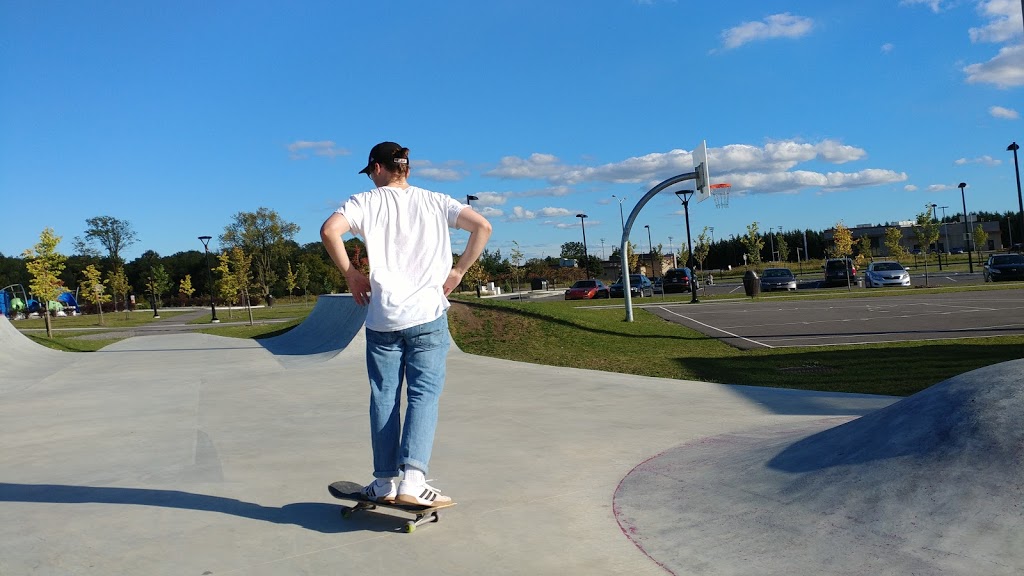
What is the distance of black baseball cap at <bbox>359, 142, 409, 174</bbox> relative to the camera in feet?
12.3

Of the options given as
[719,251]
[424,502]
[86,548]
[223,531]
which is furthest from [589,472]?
[719,251]

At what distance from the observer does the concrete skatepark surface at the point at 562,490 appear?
9.87 feet

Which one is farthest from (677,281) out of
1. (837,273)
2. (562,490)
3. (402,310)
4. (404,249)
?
(402,310)

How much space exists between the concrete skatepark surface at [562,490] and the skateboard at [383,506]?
69 millimetres

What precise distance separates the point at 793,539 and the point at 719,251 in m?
122

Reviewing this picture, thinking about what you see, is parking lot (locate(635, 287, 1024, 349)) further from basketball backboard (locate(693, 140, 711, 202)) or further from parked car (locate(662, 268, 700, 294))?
parked car (locate(662, 268, 700, 294))

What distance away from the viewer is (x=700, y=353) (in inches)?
494

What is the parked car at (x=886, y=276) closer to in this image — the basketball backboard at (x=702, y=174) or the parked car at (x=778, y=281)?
the parked car at (x=778, y=281)

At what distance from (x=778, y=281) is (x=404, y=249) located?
38287 millimetres

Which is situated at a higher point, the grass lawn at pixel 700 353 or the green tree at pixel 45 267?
the green tree at pixel 45 267

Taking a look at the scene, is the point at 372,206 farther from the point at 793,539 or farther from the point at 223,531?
the point at 793,539

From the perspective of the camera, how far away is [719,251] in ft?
394

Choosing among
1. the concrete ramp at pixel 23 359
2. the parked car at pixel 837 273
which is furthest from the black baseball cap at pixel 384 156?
the parked car at pixel 837 273

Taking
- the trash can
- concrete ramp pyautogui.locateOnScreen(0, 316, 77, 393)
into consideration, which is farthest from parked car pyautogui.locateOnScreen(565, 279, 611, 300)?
concrete ramp pyautogui.locateOnScreen(0, 316, 77, 393)
